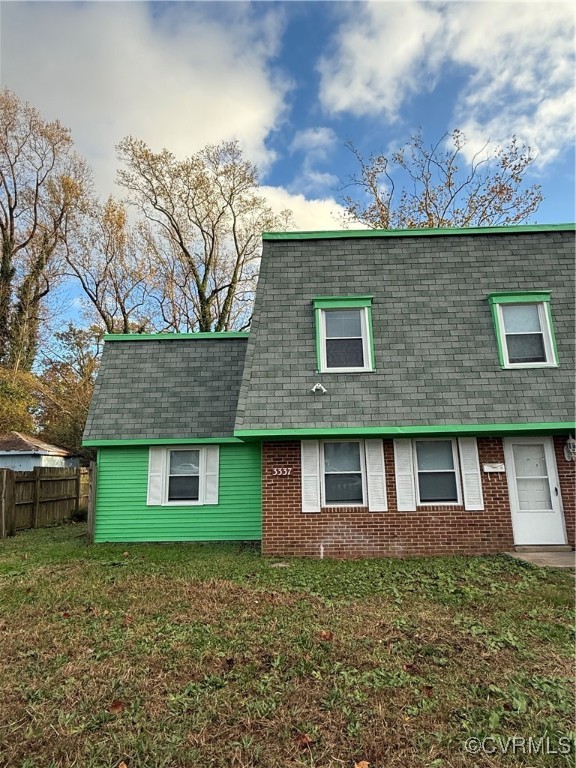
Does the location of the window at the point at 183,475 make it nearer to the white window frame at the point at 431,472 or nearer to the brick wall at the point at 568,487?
the white window frame at the point at 431,472

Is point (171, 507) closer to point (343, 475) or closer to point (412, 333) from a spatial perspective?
point (343, 475)

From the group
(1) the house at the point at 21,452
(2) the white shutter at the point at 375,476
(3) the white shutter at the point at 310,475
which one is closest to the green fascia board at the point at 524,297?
(2) the white shutter at the point at 375,476

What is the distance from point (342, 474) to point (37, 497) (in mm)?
9737

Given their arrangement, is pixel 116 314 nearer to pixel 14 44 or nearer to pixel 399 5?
pixel 14 44

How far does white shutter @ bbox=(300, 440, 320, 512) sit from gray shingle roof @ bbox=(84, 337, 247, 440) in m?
2.31

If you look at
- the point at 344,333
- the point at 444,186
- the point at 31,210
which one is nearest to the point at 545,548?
the point at 344,333

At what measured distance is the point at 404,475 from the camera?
28.5ft

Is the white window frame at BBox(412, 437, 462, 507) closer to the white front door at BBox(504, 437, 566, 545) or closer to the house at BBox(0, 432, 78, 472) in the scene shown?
the white front door at BBox(504, 437, 566, 545)

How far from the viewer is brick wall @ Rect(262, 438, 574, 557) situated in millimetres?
8445

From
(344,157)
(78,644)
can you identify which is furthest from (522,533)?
(344,157)

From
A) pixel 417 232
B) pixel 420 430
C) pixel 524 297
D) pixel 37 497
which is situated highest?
A: pixel 417 232

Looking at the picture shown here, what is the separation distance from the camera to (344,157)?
2156 cm

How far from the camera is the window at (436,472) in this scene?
28.6ft

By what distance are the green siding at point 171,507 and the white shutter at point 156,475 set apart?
136 millimetres
